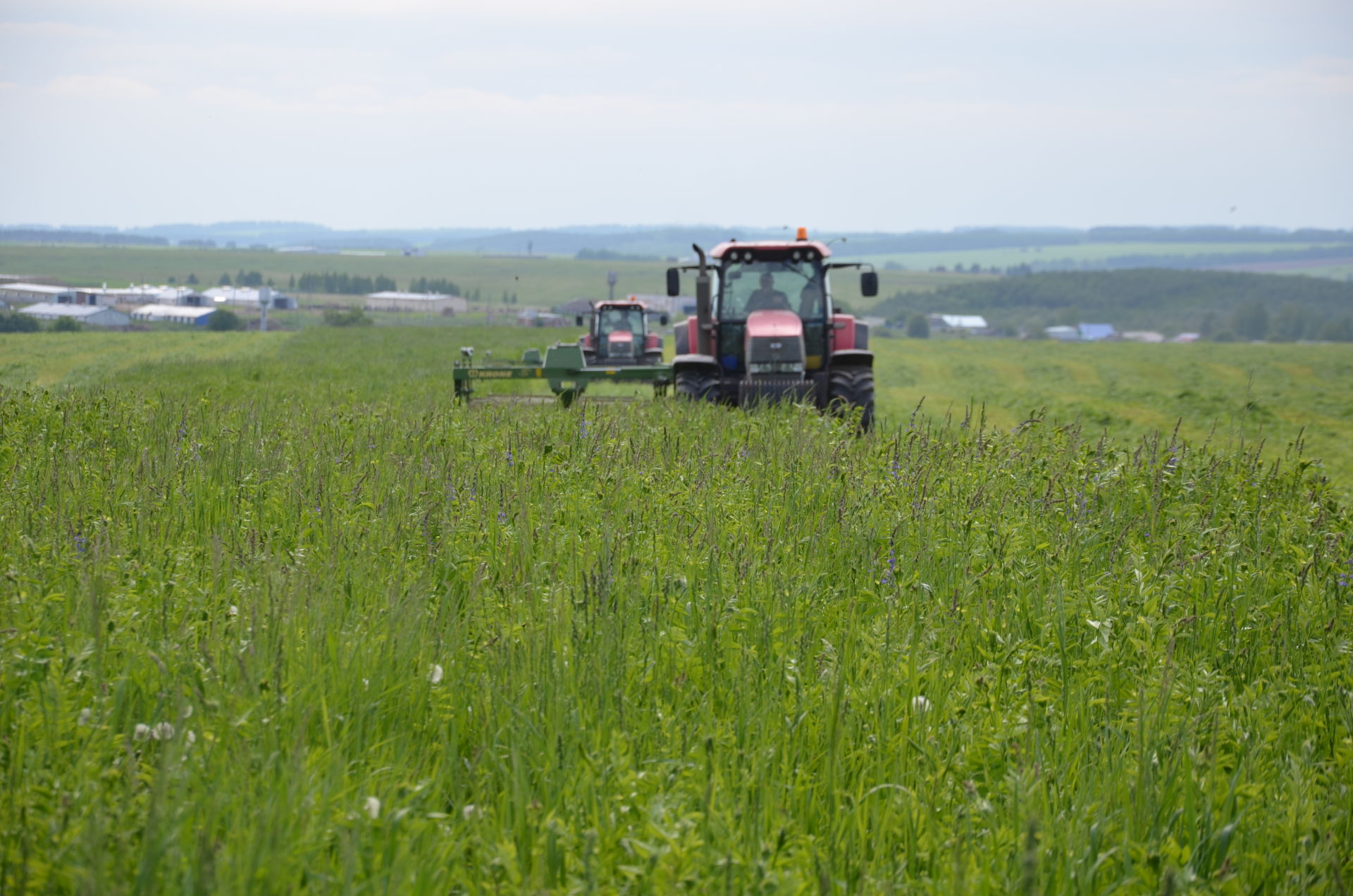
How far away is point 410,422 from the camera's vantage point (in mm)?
7883

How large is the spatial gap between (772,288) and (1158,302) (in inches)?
5111

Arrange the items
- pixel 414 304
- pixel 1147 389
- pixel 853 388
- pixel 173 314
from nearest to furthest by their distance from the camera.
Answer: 1. pixel 853 388
2. pixel 1147 389
3. pixel 173 314
4. pixel 414 304

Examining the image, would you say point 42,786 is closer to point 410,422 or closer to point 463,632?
point 463,632

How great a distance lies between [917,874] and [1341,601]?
3.21 meters

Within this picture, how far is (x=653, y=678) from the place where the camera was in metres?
3.25

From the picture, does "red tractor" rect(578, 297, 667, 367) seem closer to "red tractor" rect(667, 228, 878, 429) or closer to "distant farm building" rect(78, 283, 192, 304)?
"red tractor" rect(667, 228, 878, 429)

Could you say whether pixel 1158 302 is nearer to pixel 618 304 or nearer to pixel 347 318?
pixel 347 318

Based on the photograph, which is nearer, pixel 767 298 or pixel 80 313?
pixel 767 298

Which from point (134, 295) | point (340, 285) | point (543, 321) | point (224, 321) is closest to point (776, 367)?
point (134, 295)

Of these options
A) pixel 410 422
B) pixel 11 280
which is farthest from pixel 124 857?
pixel 11 280

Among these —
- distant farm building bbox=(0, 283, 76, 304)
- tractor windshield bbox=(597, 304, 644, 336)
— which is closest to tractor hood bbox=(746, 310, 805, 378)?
tractor windshield bbox=(597, 304, 644, 336)

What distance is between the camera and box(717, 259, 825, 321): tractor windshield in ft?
45.3

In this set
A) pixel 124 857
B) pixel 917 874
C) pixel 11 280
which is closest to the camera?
pixel 124 857

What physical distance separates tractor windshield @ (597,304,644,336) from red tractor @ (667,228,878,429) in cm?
1245
